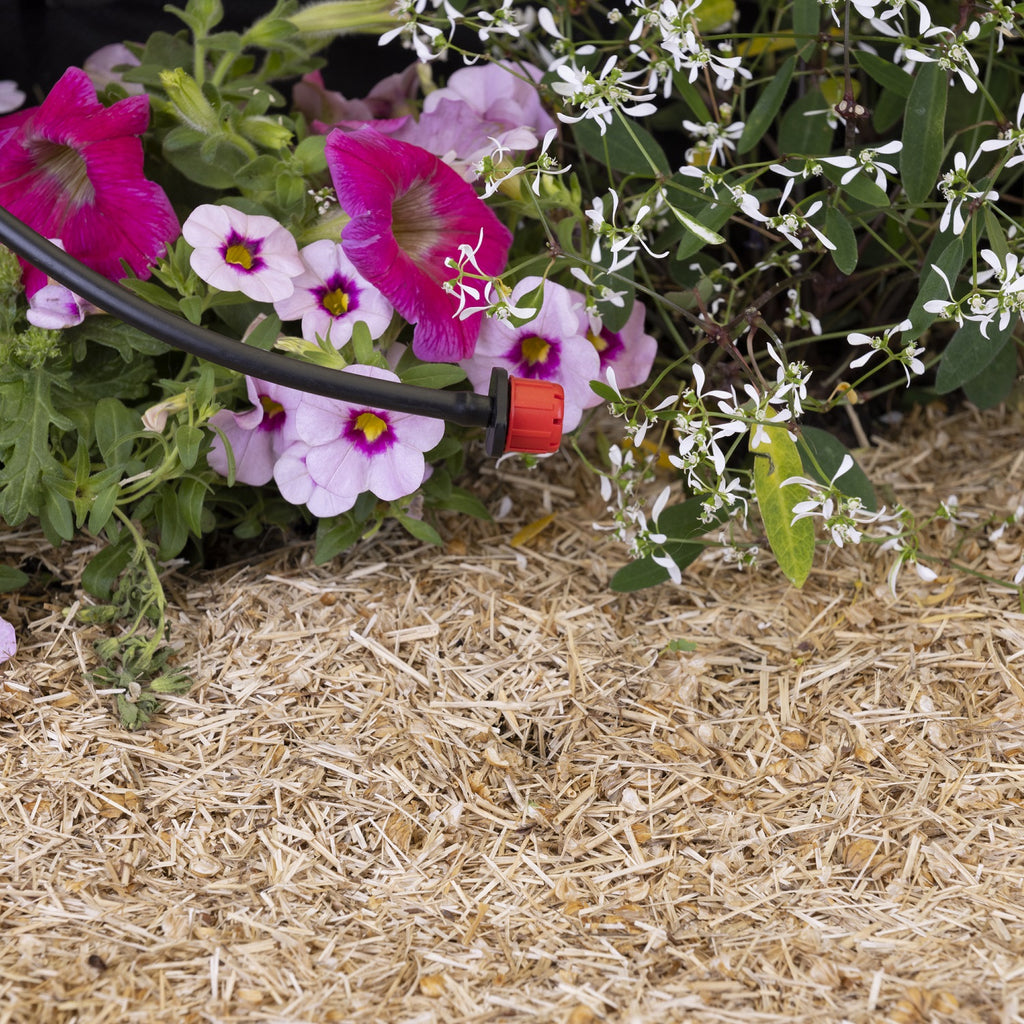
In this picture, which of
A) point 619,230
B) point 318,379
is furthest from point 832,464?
point 318,379

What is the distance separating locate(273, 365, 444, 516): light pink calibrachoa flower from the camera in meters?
1.07

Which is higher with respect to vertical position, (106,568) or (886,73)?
(886,73)

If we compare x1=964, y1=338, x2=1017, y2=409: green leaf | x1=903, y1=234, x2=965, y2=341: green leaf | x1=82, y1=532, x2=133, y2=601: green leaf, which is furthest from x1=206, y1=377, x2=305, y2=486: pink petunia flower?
x1=964, y1=338, x2=1017, y2=409: green leaf

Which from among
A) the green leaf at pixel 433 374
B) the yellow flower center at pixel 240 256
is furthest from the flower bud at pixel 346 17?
the green leaf at pixel 433 374

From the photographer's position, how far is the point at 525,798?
98 centimetres

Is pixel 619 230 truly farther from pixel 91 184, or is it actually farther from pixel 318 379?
pixel 91 184

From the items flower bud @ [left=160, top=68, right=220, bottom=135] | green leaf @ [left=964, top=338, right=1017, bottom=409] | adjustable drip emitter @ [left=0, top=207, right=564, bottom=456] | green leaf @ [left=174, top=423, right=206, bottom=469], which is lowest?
green leaf @ [left=964, top=338, right=1017, bottom=409]

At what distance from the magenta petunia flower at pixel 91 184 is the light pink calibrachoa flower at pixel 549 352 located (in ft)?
1.15

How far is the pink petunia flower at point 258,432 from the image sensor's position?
3.62 feet

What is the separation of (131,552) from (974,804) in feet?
2.89

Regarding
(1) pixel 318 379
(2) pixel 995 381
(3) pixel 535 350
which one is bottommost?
(2) pixel 995 381

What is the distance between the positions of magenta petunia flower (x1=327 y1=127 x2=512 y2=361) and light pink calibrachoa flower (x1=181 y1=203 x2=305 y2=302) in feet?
0.24

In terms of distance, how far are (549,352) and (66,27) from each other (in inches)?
38.3

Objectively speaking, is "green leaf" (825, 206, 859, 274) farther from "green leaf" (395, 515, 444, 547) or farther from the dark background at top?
the dark background at top
